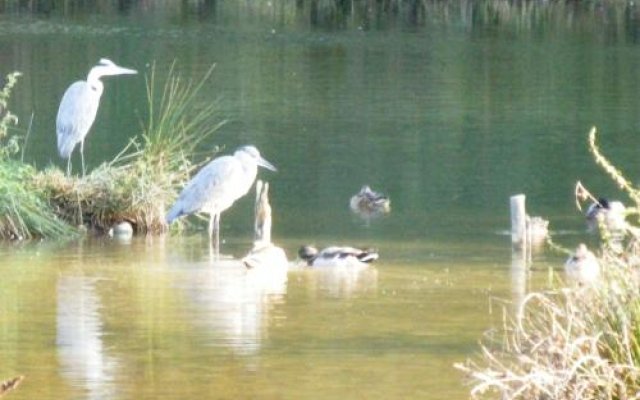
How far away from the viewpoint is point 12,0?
166 feet

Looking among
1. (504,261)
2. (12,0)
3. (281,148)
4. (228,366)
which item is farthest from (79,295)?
(12,0)

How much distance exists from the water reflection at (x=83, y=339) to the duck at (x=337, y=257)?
1.55 m

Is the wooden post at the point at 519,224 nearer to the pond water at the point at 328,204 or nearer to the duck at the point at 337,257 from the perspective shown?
the pond water at the point at 328,204

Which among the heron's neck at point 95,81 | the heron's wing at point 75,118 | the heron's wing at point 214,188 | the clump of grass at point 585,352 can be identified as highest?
the clump of grass at point 585,352

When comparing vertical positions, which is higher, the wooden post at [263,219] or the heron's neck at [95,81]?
the heron's neck at [95,81]

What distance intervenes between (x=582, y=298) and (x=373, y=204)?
9.32 metres

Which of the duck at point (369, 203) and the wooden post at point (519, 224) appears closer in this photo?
the wooden post at point (519, 224)

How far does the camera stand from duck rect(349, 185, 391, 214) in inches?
648

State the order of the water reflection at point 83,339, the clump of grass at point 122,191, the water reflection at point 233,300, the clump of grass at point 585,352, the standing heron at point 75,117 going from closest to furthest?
the clump of grass at point 585,352, the water reflection at point 83,339, the water reflection at point 233,300, the clump of grass at point 122,191, the standing heron at point 75,117

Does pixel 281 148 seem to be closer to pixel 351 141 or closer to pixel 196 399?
pixel 351 141

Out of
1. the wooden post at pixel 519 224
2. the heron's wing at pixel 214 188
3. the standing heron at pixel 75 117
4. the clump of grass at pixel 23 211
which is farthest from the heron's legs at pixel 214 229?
the wooden post at pixel 519 224

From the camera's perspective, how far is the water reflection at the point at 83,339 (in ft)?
31.1

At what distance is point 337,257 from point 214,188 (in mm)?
2024

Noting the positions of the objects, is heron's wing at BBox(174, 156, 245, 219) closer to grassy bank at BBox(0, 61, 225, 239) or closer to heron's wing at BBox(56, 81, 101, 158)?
grassy bank at BBox(0, 61, 225, 239)
